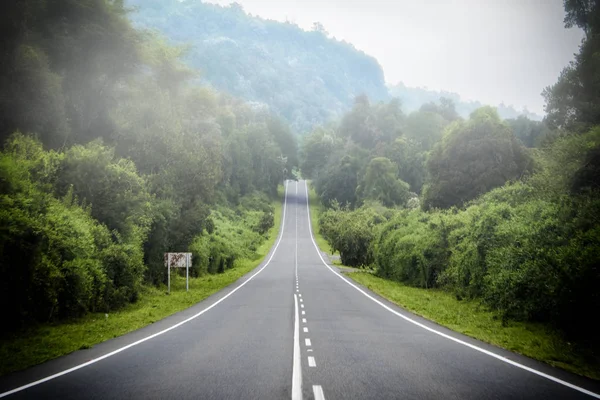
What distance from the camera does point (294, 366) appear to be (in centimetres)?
845

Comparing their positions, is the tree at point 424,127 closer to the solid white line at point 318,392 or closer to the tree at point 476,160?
the tree at point 476,160

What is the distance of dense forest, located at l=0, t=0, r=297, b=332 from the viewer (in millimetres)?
13375

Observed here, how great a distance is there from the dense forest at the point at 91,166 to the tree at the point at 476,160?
72.6 feet

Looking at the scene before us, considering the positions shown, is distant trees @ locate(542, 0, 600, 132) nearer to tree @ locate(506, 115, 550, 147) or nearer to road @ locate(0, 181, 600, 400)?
road @ locate(0, 181, 600, 400)

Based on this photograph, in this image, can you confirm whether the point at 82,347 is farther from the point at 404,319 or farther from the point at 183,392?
the point at 404,319

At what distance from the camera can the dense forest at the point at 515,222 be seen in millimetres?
12570

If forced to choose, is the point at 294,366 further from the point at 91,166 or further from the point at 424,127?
the point at 424,127

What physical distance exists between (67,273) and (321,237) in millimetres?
69408

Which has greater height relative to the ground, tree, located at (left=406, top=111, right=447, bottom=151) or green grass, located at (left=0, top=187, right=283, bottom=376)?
tree, located at (left=406, top=111, right=447, bottom=151)

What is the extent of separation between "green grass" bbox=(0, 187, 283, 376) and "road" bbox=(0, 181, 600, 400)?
60cm

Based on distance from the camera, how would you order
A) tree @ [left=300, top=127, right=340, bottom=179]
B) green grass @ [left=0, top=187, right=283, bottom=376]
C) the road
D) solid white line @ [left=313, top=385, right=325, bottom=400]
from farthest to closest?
tree @ [left=300, top=127, right=340, bottom=179], green grass @ [left=0, top=187, right=283, bottom=376], the road, solid white line @ [left=313, top=385, right=325, bottom=400]

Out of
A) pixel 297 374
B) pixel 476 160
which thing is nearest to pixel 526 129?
pixel 476 160

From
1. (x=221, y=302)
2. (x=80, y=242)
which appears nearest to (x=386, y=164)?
(x=221, y=302)

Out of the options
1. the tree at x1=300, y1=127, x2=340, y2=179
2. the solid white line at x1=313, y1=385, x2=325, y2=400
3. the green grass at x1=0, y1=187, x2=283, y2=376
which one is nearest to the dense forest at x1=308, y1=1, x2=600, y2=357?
the solid white line at x1=313, y1=385, x2=325, y2=400
